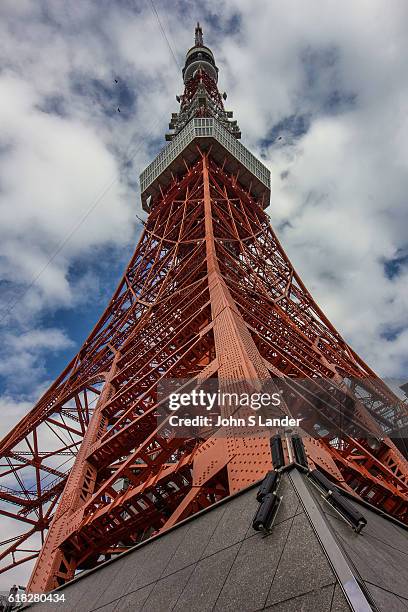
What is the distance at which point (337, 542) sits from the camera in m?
2.41

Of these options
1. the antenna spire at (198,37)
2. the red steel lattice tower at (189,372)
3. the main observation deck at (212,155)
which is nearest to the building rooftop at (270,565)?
the red steel lattice tower at (189,372)

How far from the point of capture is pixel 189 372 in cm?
970

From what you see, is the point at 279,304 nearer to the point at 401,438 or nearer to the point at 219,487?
the point at 401,438

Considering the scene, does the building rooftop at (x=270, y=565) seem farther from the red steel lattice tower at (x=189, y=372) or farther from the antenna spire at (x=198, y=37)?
the antenna spire at (x=198, y=37)

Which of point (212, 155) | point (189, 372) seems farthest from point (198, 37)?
point (189, 372)

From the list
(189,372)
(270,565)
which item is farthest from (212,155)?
(270,565)

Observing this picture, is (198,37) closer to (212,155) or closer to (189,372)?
(212,155)

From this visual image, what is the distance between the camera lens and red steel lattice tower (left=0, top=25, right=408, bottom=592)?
6051 millimetres

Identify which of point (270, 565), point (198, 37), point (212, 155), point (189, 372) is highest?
point (198, 37)

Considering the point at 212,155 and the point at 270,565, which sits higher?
the point at 212,155

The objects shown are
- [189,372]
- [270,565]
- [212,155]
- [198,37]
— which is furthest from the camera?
[198,37]

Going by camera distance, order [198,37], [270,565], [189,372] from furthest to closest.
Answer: [198,37], [189,372], [270,565]

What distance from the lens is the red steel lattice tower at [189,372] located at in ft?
19.9

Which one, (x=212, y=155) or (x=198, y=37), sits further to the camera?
(x=198, y=37)
